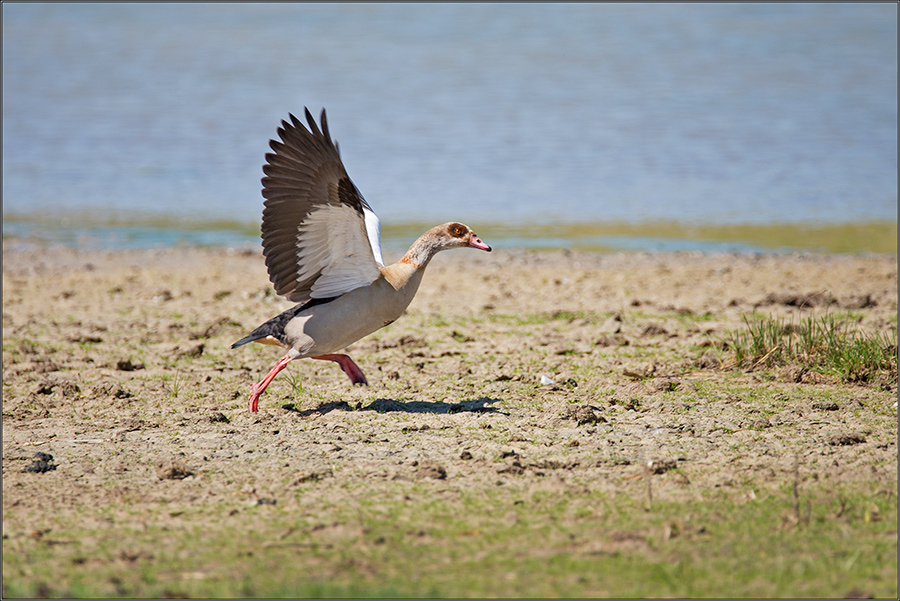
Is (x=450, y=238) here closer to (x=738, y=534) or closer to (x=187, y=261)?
(x=738, y=534)

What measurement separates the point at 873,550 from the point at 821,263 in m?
8.61

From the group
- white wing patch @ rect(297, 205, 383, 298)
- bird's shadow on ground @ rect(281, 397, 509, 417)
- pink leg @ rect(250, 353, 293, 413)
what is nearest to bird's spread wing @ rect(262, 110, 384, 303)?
white wing patch @ rect(297, 205, 383, 298)

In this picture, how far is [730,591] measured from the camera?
351 centimetres

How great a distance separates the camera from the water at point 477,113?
15.9m

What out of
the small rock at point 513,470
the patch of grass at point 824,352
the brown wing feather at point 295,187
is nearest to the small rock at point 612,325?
the patch of grass at point 824,352

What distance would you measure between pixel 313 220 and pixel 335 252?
0.86 ft

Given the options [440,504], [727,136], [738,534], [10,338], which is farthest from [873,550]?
[727,136]

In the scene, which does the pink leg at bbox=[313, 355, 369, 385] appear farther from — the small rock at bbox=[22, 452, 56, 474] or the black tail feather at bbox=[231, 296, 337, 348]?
the small rock at bbox=[22, 452, 56, 474]

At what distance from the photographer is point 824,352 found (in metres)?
6.52

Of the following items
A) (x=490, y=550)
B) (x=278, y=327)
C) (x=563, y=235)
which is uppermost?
(x=563, y=235)

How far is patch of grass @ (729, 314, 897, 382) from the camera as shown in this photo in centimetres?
621

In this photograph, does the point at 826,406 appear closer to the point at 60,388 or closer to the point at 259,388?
the point at 259,388

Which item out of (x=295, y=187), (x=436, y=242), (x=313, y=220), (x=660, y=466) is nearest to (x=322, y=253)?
(x=313, y=220)

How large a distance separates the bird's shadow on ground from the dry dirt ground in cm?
2
